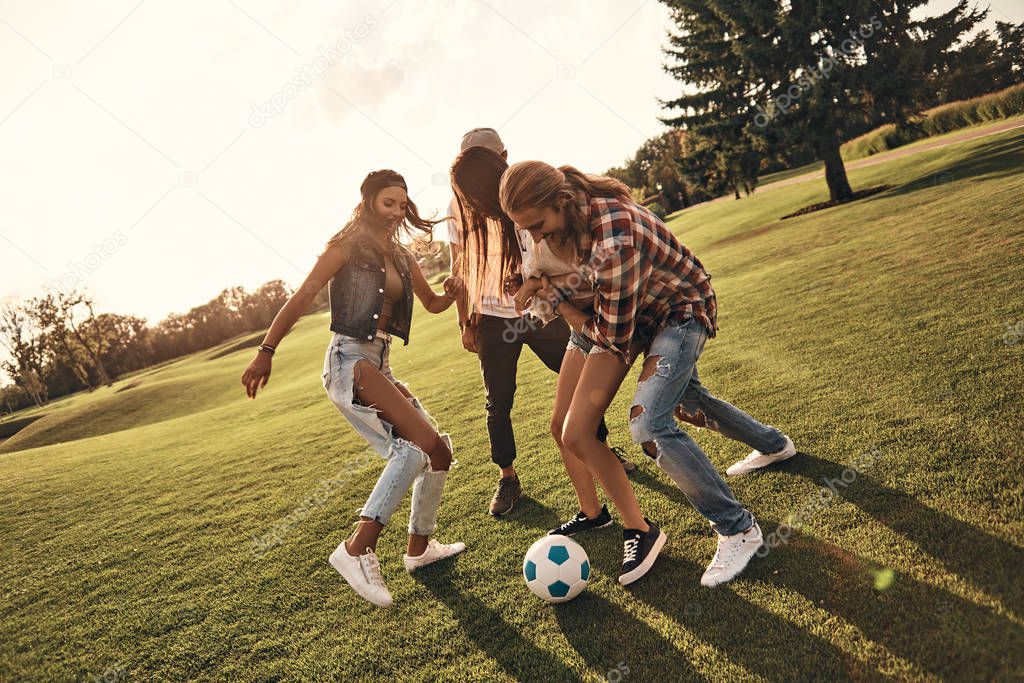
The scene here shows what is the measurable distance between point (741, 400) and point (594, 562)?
2.74 metres

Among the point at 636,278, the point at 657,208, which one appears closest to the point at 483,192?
the point at 636,278

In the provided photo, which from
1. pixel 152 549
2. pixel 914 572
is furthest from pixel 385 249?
pixel 152 549

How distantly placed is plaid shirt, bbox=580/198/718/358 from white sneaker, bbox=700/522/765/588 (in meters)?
1.11

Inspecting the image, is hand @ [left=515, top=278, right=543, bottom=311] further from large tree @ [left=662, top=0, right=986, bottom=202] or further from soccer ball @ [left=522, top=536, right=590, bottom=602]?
large tree @ [left=662, top=0, right=986, bottom=202]

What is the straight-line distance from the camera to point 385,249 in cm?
380

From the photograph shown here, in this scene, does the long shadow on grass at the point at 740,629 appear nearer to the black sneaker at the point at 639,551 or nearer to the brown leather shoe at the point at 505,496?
the black sneaker at the point at 639,551

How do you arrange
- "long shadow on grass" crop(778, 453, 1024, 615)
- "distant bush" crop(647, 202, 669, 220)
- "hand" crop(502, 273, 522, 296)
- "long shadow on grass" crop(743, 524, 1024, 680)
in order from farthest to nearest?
"hand" crop(502, 273, 522, 296)
"distant bush" crop(647, 202, 669, 220)
"long shadow on grass" crop(778, 453, 1024, 615)
"long shadow on grass" crop(743, 524, 1024, 680)

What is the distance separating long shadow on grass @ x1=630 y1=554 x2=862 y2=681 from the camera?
90.2 inches

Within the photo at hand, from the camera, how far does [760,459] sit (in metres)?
3.94

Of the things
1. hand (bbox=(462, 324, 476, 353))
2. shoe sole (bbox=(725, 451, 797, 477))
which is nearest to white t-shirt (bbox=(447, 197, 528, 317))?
hand (bbox=(462, 324, 476, 353))

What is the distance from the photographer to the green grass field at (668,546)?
8.25 ft

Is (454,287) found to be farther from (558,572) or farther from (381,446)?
(558,572)

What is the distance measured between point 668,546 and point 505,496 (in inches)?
57.8

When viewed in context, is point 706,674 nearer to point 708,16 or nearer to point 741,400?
point 741,400
